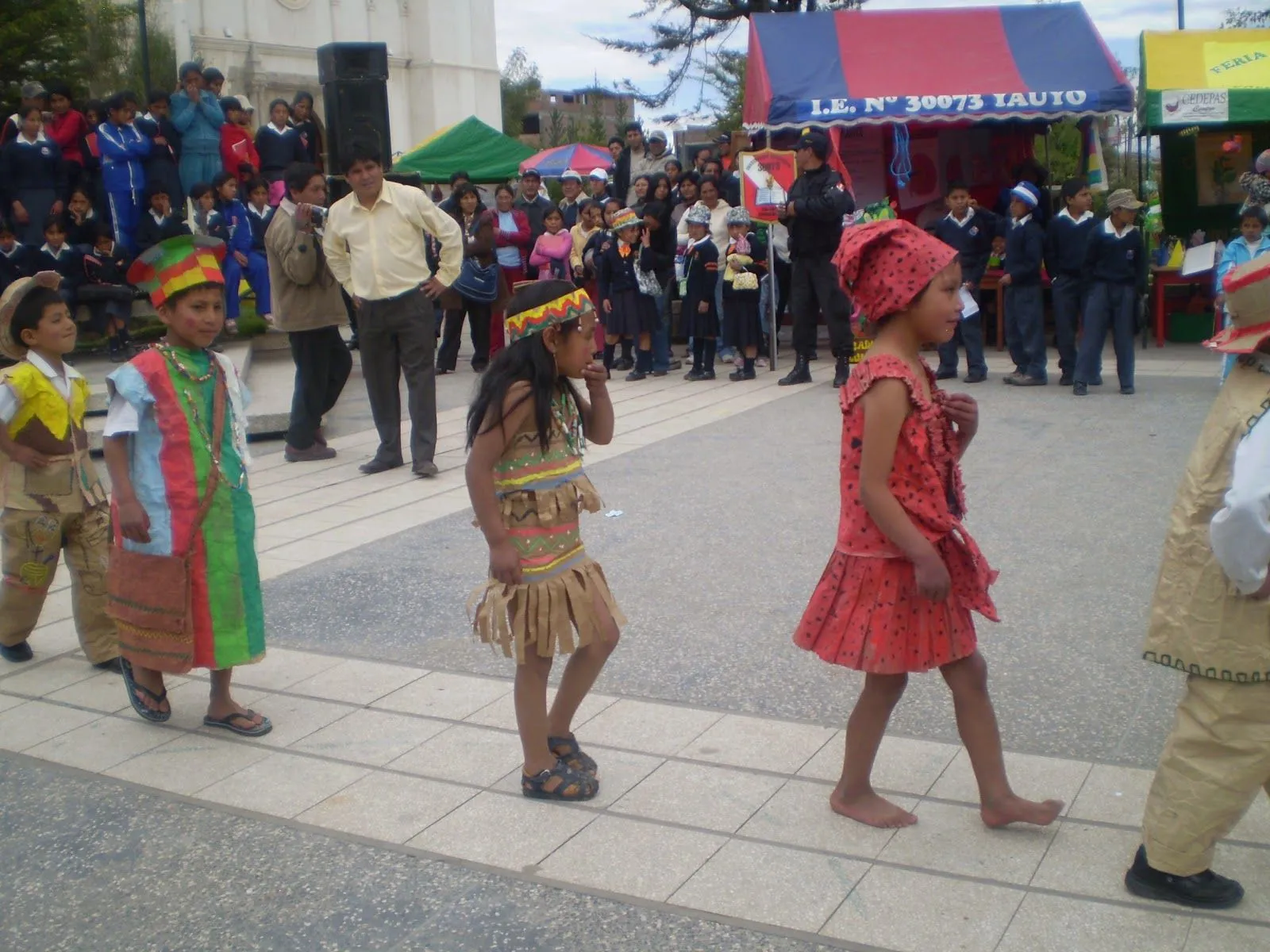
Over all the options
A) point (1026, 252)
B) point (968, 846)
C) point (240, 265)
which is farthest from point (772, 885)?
point (240, 265)

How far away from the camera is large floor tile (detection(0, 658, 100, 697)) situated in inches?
198

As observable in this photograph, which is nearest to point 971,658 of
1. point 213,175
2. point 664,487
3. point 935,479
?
point 935,479

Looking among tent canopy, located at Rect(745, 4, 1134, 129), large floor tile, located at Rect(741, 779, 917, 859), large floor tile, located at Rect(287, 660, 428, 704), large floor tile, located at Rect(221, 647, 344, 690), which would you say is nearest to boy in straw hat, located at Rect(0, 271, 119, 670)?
large floor tile, located at Rect(221, 647, 344, 690)

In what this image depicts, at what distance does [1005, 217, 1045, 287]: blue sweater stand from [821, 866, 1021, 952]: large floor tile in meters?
8.96

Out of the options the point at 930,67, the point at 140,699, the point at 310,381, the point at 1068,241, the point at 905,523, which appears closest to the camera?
the point at 905,523

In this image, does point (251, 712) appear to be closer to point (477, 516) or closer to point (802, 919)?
point (477, 516)

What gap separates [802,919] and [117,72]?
42864mm

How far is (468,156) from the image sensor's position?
23578 millimetres

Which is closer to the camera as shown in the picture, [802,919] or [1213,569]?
[1213,569]

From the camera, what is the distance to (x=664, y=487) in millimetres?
7902

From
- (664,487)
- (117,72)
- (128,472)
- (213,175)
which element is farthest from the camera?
(117,72)

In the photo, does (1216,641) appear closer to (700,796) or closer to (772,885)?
(772,885)

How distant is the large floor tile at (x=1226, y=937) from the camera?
2.90 metres

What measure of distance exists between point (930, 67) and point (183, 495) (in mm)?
11286
